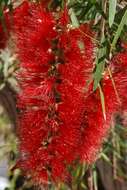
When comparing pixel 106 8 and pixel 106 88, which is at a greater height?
pixel 106 8

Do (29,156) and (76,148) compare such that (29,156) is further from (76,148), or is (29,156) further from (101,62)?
(101,62)

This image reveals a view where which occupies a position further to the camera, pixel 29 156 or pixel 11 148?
pixel 11 148

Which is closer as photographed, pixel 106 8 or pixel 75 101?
pixel 75 101

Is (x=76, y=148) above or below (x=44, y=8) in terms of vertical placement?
below

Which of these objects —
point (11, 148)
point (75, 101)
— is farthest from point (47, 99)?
point (11, 148)

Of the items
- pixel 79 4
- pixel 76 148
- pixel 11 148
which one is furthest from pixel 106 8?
pixel 11 148

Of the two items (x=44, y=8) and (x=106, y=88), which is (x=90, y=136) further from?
(x=44, y=8)

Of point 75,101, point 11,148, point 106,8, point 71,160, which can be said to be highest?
point 106,8

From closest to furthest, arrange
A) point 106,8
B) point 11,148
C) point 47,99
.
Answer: point 47,99 → point 106,8 → point 11,148

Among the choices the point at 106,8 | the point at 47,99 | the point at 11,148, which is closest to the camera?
the point at 47,99
